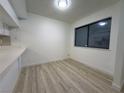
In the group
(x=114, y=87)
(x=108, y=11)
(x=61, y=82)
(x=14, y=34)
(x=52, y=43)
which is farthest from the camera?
(x=52, y=43)

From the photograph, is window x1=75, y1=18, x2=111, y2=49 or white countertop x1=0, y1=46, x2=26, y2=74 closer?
white countertop x1=0, y1=46, x2=26, y2=74

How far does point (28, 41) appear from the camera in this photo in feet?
11.0

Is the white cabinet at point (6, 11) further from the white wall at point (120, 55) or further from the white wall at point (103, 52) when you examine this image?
the white wall at point (103, 52)

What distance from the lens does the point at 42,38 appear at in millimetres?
3693

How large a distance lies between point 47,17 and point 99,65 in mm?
3245

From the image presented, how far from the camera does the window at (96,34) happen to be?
260 centimetres

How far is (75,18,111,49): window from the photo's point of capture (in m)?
2.60

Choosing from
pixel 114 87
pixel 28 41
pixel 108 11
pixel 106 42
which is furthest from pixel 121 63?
pixel 28 41

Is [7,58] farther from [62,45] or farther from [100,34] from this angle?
[62,45]

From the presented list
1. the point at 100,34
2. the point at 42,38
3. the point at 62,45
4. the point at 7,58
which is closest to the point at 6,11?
the point at 7,58

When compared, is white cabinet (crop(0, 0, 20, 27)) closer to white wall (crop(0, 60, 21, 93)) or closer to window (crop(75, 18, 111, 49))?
white wall (crop(0, 60, 21, 93))

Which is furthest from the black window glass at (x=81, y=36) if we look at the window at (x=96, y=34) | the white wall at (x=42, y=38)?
the white wall at (x=42, y=38)

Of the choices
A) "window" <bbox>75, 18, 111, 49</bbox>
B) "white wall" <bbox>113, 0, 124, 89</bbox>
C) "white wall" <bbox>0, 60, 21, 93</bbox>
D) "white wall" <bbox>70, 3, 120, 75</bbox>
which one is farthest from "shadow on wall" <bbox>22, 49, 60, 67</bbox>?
"white wall" <bbox>113, 0, 124, 89</bbox>

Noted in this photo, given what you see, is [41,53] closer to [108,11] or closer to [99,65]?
[99,65]
